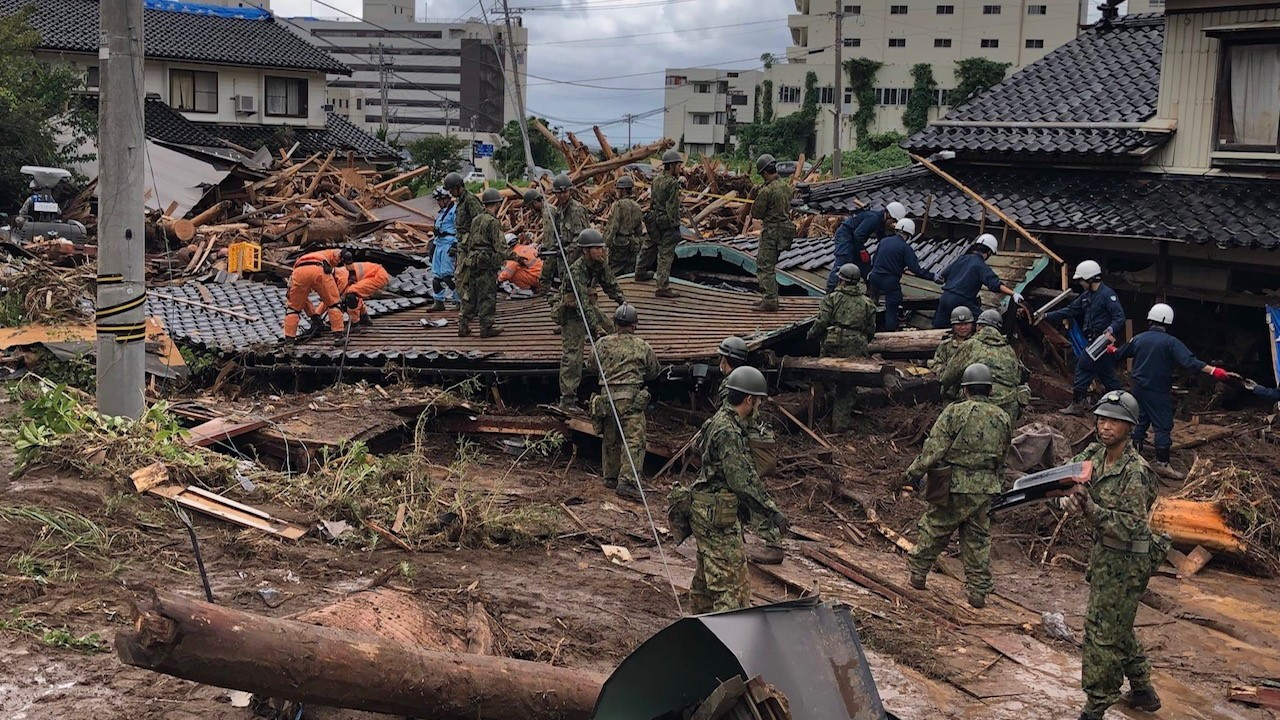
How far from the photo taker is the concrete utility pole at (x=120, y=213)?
9.14 metres

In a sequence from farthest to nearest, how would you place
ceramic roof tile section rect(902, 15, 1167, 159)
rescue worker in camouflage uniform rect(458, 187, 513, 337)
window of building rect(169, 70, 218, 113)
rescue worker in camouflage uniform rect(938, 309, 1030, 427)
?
window of building rect(169, 70, 218, 113), ceramic roof tile section rect(902, 15, 1167, 159), rescue worker in camouflage uniform rect(458, 187, 513, 337), rescue worker in camouflage uniform rect(938, 309, 1030, 427)

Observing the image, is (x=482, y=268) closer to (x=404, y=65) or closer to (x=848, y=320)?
(x=848, y=320)

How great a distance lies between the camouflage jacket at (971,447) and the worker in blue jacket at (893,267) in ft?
15.5

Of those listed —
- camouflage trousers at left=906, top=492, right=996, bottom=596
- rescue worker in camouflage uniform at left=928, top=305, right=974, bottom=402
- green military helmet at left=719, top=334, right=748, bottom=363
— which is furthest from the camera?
rescue worker in camouflage uniform at left=928, top=305, right=974, bottom=402

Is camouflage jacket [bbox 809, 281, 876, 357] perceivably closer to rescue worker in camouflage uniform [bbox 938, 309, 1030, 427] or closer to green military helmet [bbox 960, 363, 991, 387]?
rescue worker in camouflage uniform [bbox 938, 309, 1030, 427]

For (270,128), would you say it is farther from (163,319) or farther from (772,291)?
(772,291)

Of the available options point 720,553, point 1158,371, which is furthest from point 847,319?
point 720,553

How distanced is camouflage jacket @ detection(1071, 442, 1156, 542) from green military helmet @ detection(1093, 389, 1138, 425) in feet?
0.82

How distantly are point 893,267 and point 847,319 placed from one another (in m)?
1.66

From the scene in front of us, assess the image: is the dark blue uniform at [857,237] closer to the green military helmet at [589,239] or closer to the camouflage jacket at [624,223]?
the camouflage jacket at [624,223]

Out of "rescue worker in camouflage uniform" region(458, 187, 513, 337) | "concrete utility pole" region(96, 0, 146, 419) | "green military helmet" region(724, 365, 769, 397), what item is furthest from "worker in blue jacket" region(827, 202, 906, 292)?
"concrete utility pole" region(96, 0, 146, 419)

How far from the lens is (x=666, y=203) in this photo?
1449cm

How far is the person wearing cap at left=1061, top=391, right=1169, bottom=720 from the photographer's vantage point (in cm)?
717

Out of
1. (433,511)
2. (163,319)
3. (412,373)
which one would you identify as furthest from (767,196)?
(163,319)
